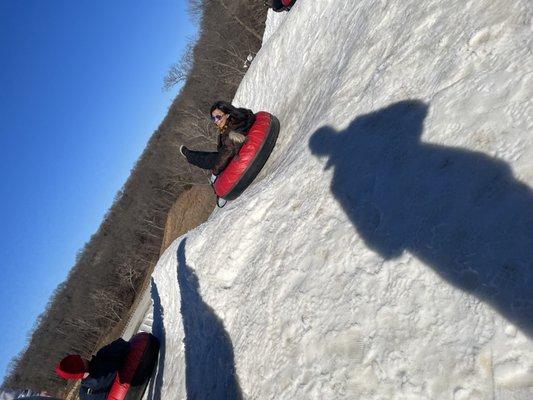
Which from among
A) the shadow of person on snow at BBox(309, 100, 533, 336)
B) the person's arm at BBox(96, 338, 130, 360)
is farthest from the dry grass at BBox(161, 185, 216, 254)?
the shadow of person on snow at BBox(309, 100, 533, 336)

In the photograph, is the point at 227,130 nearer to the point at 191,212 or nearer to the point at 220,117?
the point at 220,117

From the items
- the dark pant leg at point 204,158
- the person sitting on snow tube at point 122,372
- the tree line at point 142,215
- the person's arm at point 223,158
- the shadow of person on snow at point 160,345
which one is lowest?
the tree line at point 142,215

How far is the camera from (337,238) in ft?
16.7

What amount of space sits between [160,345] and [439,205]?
8366 mm

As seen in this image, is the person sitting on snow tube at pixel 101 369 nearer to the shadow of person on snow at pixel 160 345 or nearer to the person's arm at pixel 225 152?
the shadow of person on snow at pixel 160 345

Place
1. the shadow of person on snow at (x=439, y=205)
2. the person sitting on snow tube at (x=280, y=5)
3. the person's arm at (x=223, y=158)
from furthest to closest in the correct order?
the person sitting on snow tube at (x=280, y=5) < the person's arm at (x=223, y=158) < the shadow of person on snow at (x=439, y=205)

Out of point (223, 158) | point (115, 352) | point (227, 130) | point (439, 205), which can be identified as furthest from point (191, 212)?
point (439, 205)

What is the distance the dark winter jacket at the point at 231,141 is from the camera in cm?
971

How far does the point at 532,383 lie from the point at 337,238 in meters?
2.64

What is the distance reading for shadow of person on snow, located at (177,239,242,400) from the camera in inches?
240

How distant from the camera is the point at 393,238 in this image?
14.0 ft

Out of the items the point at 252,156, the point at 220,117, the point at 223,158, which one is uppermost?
the point at 220,117

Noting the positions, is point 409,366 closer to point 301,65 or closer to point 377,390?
point 377,390

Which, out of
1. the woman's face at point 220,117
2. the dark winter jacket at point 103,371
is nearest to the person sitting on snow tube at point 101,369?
the dark winter jacket at point 103,371
